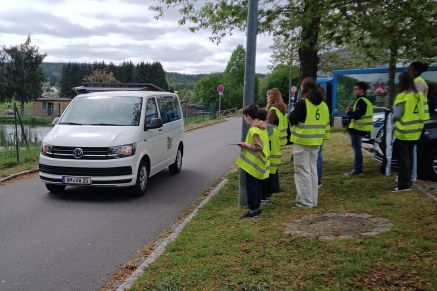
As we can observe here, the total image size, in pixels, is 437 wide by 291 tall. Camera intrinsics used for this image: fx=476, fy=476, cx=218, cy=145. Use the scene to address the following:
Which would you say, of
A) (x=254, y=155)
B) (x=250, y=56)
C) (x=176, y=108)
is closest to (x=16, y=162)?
(x=176, y=108)

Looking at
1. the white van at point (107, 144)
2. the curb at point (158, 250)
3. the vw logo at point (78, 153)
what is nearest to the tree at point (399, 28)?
the curb at point (158, 250)

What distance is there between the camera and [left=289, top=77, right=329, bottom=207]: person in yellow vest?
6781 mm

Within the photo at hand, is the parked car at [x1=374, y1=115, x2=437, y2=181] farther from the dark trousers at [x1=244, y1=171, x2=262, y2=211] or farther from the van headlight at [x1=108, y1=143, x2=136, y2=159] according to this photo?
the van headlight at [x1=108, y1=143, x2=136, y2=159]

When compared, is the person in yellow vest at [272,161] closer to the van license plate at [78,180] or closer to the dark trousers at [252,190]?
the dark trousers at [252,190]

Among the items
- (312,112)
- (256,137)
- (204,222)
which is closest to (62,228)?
(204,222)

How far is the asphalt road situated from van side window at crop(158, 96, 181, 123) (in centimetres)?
140

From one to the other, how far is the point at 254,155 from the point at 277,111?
1.67m

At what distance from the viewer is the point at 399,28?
8.15m

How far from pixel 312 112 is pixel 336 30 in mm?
3702

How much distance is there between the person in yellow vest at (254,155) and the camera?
6398 millimetres

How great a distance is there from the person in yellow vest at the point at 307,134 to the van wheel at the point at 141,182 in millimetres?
3088

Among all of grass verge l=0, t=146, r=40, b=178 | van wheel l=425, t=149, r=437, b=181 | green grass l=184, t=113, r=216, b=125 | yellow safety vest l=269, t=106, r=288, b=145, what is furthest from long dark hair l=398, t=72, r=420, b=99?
green grass l=184, t=113, r=216, b=125

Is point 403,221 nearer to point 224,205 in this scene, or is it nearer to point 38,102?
point 224,205

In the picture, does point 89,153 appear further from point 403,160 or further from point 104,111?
point 403,160
